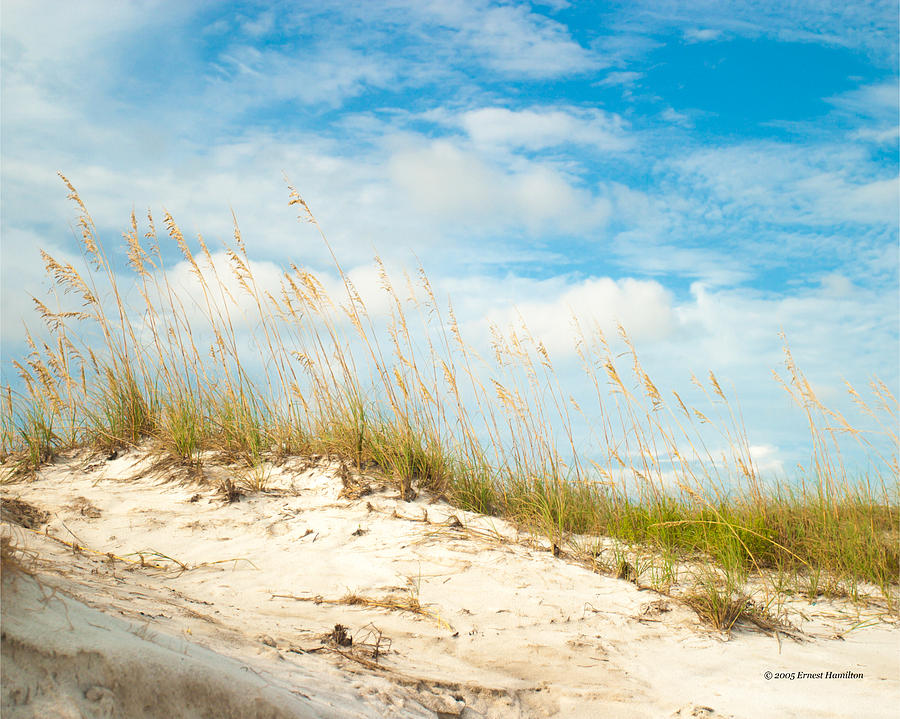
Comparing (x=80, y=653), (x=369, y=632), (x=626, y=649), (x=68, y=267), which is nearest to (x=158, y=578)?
(x=369, y=632)

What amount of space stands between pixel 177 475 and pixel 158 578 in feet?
4.64

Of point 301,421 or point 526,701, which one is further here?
point 301,421

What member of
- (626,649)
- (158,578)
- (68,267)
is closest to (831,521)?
(626,649)

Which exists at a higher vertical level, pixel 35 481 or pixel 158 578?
pixel 35 481

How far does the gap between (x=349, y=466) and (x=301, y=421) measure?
22.7 inches

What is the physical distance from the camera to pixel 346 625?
8.06ft

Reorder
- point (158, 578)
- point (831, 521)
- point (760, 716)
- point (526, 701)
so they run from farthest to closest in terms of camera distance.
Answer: point (831, 521) < point (158, 578) < point (760, 716) < point (526, 701)

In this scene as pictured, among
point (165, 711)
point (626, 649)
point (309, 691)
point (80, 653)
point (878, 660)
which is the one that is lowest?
point (878, 660)

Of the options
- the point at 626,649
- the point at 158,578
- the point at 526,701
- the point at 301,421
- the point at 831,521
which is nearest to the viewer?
the point at 526,701

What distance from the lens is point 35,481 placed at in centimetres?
438

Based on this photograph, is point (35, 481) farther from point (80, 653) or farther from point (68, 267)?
point (80, 653)

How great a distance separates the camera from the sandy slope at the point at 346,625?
1306 mm

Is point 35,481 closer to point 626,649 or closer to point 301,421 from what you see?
point 301,421

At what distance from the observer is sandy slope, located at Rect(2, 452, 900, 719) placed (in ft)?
4.28
